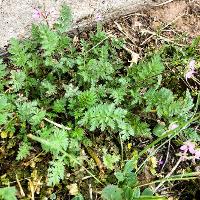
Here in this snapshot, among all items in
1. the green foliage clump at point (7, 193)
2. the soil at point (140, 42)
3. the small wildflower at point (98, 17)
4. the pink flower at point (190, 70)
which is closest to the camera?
the green foliage clump at point (7, 193)

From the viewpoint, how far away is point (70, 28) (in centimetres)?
321

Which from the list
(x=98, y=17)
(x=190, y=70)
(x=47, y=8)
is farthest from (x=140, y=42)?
(x=47, y=8)

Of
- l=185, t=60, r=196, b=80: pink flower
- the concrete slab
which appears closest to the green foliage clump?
the concrete slab

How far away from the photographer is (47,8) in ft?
10.5

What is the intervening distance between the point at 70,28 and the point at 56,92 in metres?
0.52

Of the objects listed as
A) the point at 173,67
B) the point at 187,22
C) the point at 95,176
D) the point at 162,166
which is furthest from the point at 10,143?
the point at 187,22

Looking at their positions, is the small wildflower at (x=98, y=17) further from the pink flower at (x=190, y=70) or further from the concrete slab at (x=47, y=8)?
the pink flower at (x=190, y=70)

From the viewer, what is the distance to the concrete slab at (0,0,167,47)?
10.3ft

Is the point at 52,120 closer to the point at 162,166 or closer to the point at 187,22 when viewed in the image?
the point at 162,166

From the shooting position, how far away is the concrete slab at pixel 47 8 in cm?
312

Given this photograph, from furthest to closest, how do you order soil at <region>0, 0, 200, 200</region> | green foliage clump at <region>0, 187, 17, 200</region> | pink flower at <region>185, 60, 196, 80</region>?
pink flower at <region>185, 60, 196, 80</region> < soil at <region>0, 0, 200, 200</region> < green foliage clump at <region>0, 187, 17, 200</region>

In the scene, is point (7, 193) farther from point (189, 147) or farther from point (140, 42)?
point (140, 42)

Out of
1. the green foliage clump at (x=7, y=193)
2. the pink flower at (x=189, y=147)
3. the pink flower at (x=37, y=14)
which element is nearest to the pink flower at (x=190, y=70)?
the pink flower at (x=189, y=147)

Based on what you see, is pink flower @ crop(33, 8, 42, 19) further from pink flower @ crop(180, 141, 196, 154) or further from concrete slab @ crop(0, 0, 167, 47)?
pink flower @ crop(180, 141, 196, 154)
